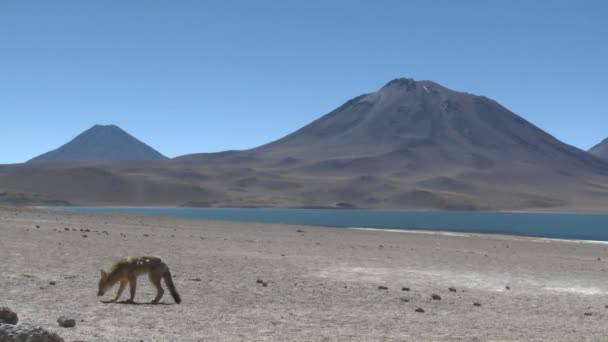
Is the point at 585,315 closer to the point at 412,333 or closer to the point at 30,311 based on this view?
the point at 412,333

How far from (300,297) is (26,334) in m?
Result: 7.47

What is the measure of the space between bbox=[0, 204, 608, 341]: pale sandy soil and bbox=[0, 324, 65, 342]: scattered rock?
2.30m

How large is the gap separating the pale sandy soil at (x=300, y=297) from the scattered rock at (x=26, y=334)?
2302 millimetres

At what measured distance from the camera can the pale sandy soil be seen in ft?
32.3

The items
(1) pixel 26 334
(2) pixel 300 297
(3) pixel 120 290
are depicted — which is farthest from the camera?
(2) pixel 300 297

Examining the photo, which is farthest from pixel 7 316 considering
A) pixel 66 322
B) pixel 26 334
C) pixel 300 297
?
pixel 300 297

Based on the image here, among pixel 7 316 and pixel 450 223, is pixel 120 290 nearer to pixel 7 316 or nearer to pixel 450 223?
pixel 7 316

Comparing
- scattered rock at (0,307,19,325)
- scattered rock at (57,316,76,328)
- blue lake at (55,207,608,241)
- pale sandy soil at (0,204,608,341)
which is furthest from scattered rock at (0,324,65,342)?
blue lake at (55,207,608,241)

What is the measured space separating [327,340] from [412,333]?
1.40 metres

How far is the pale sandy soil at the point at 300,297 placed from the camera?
9.84 meters

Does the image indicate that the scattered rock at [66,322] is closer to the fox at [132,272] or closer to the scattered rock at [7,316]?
the scattered rock at [7,316]

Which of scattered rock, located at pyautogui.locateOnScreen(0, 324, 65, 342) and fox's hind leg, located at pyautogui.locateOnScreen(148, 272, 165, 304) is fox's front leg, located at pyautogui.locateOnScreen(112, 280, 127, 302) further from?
scattered rock, located at pyautogui.locateOnScreen(0, 324, 65, 342)

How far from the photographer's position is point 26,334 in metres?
6.21

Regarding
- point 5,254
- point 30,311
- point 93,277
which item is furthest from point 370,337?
point 5,254
